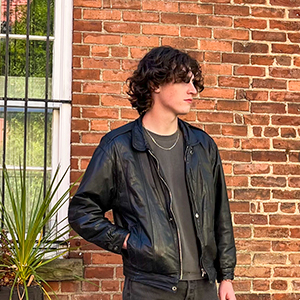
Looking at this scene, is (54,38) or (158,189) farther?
(54,38)

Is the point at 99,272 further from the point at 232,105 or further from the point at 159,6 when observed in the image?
the point at 159,6

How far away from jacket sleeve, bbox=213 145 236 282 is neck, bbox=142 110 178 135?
0.88 feet

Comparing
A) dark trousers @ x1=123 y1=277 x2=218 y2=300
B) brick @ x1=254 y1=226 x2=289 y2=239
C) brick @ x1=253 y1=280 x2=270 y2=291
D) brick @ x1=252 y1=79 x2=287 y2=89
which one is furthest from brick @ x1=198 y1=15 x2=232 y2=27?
dark trousers @ x1=123 y1=277 x2=218 y2=300

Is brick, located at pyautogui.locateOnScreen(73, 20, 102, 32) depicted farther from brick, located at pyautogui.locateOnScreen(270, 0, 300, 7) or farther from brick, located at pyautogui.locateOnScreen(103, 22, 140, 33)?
brick, located at pyautogui.locateOnScreen(270, 0, 300, 7)

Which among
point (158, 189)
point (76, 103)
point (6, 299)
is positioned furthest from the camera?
point (76, 103)

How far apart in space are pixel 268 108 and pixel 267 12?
0.77 meters

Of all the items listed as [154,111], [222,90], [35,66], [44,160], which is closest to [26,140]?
[44,160]

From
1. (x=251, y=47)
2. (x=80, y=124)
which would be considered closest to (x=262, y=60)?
(x=251, y=47)

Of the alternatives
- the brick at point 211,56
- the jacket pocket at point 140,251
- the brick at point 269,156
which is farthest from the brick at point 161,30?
the jacket pocket at point 140,251

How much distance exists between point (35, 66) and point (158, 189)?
2239mm

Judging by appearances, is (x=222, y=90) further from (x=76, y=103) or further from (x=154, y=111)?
(x=154, y=111)

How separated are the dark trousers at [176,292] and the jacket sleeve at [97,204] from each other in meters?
0.19

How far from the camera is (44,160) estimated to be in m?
4.46

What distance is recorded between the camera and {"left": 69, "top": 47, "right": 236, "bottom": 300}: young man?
104 inches
